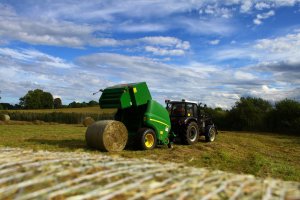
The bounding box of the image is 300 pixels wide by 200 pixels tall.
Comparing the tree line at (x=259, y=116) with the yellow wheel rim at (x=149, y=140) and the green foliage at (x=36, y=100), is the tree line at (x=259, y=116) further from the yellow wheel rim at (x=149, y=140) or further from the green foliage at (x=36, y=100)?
the green foliage at (x=36, y=100)

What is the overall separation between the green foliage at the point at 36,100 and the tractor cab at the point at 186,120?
74685mm

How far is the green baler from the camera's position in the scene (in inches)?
520

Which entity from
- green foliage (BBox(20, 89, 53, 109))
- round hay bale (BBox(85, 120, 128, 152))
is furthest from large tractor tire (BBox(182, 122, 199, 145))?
green foliage (BBox(20, 89, 53, 109))

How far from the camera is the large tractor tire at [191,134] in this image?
614 inches

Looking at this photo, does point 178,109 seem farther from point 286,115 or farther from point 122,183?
point 286,115

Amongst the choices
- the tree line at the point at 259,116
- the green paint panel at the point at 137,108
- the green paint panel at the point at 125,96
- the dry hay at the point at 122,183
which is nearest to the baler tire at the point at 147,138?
the green paint panel at the point at 137,108

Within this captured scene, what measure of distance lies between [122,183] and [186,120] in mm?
10942

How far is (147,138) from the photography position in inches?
539

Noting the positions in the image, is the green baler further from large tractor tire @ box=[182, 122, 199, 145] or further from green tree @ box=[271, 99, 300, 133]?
green tree @ box=[271, 99, 300, 133]

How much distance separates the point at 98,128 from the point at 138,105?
5.52ft

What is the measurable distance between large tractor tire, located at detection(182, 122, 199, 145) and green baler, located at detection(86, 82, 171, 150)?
113cm

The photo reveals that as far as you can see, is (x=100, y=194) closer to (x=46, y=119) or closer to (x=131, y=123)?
(x=131, y=123)

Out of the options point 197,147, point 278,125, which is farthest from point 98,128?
point 278,125

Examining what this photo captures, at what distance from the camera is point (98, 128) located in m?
12.7
